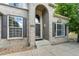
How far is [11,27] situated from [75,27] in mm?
6303

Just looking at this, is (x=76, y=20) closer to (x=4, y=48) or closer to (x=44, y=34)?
(x=44, y=34)

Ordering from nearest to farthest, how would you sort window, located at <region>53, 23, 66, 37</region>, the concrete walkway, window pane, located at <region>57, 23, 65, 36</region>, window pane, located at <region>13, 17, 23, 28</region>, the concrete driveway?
the concrete driveway, window pane, located at <region>13, 17, 23, 28</region>, the concrete walkway, window, located at <region>53, 23, 66, 37</region>, window pane, located at <region>57, 23, 65, 36</region>

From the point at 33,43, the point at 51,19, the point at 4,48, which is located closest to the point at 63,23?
the point at 51,19

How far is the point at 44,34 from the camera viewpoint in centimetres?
1211

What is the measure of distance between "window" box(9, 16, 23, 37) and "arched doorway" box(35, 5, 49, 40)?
2.32 m

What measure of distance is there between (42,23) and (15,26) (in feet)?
11.5

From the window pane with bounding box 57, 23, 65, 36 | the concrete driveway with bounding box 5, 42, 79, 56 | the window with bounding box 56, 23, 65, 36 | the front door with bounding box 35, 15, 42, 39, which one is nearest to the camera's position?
the concrete driveway with bounding box 5, 42, 79, 56

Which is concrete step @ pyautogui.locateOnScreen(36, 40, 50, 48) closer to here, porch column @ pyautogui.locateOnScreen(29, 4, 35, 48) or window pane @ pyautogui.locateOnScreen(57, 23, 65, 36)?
porch column @ pyautogui.locateOnScreen(29, 4, 35, 48)

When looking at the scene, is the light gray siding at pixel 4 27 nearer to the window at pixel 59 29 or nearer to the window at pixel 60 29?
the window at pixel 59 29

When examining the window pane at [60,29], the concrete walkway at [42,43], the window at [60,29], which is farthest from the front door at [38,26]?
the window pane at [60,29]

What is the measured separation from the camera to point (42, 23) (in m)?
12.2

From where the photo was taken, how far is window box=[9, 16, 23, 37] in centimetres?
898

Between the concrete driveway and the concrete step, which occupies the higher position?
the concrete step

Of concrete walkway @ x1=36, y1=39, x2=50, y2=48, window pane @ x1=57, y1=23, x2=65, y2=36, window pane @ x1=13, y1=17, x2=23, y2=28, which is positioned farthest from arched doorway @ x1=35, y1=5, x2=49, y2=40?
window pane @ x1=13, y1=17, x2=23, y2=28
